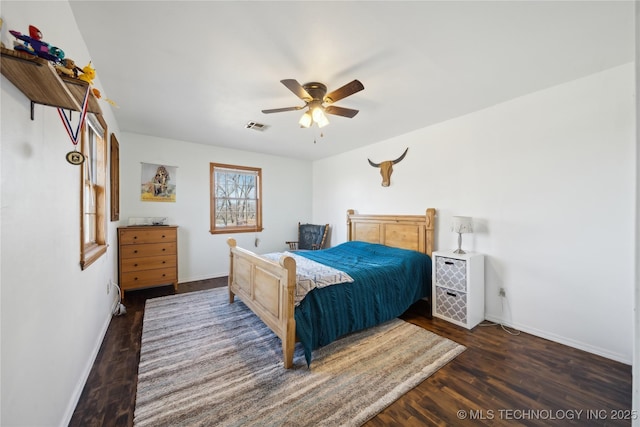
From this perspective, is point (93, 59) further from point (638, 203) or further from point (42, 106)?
point (638, 203)

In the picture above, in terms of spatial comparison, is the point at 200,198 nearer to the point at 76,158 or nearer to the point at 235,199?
the point at 235,199

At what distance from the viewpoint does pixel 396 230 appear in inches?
155

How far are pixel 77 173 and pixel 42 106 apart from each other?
770mm

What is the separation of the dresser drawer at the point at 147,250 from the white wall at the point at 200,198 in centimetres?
42

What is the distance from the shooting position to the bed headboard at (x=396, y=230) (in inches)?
137

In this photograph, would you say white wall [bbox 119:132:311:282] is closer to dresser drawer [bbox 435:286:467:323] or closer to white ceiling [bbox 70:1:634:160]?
white ceiling [bbox 70:1:634:160]

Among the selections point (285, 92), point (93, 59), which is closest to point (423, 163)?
point (285, 92)

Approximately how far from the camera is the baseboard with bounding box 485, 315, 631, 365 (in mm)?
2145

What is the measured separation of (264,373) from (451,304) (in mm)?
2170

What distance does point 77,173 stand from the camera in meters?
1.85

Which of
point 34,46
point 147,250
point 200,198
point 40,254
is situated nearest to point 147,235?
point 147,250

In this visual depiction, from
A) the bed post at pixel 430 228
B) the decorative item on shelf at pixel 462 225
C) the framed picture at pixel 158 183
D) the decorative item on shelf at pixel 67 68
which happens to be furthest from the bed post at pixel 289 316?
the framed picture at pixel 158 183

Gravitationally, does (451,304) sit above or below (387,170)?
below

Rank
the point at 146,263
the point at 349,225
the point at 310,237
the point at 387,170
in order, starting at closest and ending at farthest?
the point at 146,263 < the point at 387,170 < the point at 349,225 < the point at 310,237
